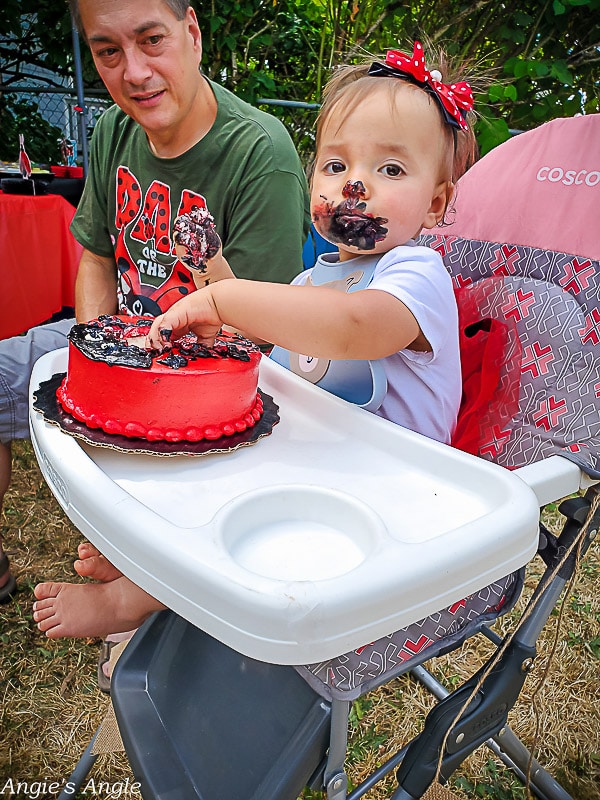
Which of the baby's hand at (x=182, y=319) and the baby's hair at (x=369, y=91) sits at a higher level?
the baby's hair at (x=369, y=91)

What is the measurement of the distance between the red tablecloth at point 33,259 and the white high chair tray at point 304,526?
1.90 m

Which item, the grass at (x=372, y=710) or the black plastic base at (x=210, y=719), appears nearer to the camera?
the black plastic base at (x=210, y=719)

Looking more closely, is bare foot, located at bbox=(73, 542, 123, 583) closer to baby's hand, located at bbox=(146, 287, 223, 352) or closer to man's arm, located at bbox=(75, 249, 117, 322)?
baby's hand, located at bbox=(146, 287, 223, 352)

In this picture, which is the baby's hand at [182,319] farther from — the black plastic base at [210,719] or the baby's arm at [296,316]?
the black plastic base at [210,719]

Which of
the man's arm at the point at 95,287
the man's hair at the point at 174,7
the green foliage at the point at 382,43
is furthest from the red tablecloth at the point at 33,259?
the green foliage at the point at 382,43

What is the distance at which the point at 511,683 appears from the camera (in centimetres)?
84

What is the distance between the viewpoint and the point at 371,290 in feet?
2.73

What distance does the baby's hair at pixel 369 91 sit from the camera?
0.92 meters

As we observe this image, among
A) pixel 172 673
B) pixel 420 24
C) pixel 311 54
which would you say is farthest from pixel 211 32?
pixel 172 673

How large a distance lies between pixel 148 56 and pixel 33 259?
1456mm

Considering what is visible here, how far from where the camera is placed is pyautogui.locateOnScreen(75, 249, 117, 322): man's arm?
1.59 metres

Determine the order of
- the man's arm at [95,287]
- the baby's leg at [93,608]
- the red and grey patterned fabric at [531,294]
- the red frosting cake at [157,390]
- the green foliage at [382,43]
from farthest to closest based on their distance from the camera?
1. the green foliage at [382,43]
2. the man's arm at [95,287]
3. the baby's leg at [93,608]
4. the red and grey patterned fabric at [531,294]
5. the red frosting cake at [157,390]

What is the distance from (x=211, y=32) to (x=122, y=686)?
178 inches

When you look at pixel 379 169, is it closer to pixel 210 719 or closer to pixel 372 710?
pixel 210 719
